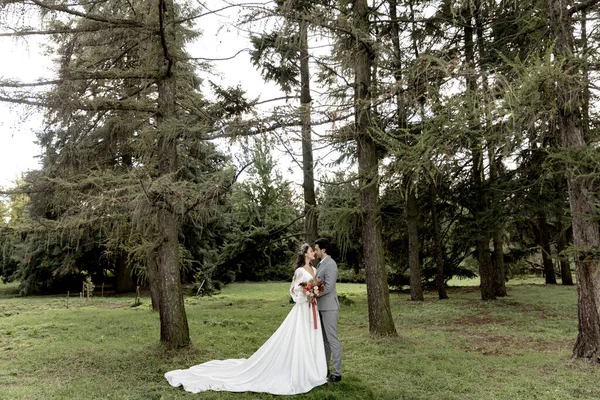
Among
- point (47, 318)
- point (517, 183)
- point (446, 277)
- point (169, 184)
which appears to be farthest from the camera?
point (446, 277)

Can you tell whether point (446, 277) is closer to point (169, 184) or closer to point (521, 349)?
point (521, 349)

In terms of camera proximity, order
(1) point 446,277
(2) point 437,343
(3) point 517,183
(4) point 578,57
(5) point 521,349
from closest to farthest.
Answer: (4) point 578,57 < (5) point 521,349 < (2) point 437,343 < (3) point 517,183 < (1) point 446,277

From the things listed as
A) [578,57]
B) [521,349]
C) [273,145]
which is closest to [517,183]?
[521,349]

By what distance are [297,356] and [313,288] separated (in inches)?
37.6

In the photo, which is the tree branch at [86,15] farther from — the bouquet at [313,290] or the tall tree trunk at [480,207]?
the tall tree trunk at [480,207]

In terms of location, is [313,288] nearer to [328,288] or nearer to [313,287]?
[313,287]

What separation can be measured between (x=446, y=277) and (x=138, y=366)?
614 inches

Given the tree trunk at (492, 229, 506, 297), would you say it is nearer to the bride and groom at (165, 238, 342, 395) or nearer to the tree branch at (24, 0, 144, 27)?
the bride and groom at (165, 238, 342, 395)

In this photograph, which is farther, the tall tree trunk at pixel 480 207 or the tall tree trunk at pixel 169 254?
the tall tree trunk at pixel 480 207

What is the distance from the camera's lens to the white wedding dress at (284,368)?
613cm

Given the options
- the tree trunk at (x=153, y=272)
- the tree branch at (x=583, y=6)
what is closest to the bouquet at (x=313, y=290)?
the tree branch at (x=583, y=6)

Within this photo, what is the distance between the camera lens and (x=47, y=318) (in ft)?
45.9

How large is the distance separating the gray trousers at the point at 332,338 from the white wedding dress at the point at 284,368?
0.42ft

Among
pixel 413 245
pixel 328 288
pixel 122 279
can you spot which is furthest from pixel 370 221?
pixel 122 279
